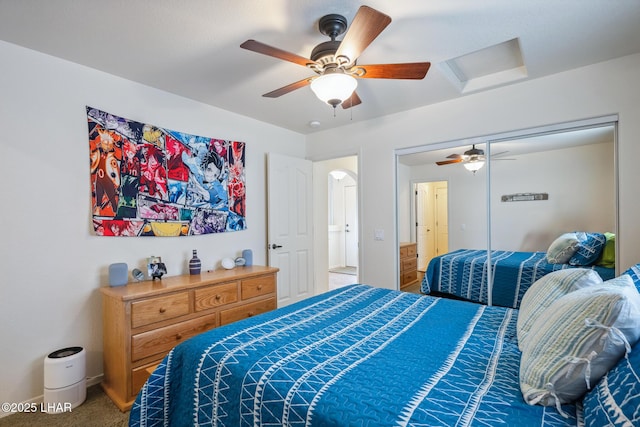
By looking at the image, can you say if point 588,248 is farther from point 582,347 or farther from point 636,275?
point 582,347

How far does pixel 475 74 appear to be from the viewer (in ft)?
9.01

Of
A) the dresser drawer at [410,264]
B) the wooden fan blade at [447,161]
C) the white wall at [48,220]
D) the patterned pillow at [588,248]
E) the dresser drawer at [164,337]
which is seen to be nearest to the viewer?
the white wall at [48,220]

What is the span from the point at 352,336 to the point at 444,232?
212 centimetres

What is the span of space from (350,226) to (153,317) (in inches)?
213

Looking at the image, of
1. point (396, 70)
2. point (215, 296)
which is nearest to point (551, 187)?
point (396, 70)

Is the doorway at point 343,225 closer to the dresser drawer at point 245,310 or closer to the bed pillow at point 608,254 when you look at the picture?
the dresser drawer at point 245,310

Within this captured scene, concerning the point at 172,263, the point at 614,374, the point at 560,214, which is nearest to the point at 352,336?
the point at 614,374

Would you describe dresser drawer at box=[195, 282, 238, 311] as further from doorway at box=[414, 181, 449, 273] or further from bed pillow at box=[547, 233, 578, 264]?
bed pillow at box=[547, 233, 578, 264]

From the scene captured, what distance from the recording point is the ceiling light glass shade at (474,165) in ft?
9.86

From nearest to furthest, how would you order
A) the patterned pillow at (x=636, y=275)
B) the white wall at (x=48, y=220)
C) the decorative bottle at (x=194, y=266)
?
1. the patterned pillow at (x=636, y=275)
2. the white wall at (x=48, y=220)
3. the decorative bottle at (x=194, y=266)

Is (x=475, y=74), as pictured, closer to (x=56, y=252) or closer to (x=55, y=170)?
(x=55, y=170)

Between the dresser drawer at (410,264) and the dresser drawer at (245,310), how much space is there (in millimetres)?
1506

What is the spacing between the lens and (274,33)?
193 centimetres

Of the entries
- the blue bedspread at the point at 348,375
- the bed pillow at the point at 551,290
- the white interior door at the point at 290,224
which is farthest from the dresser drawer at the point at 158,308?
the bed pillow at the point at 551,290
